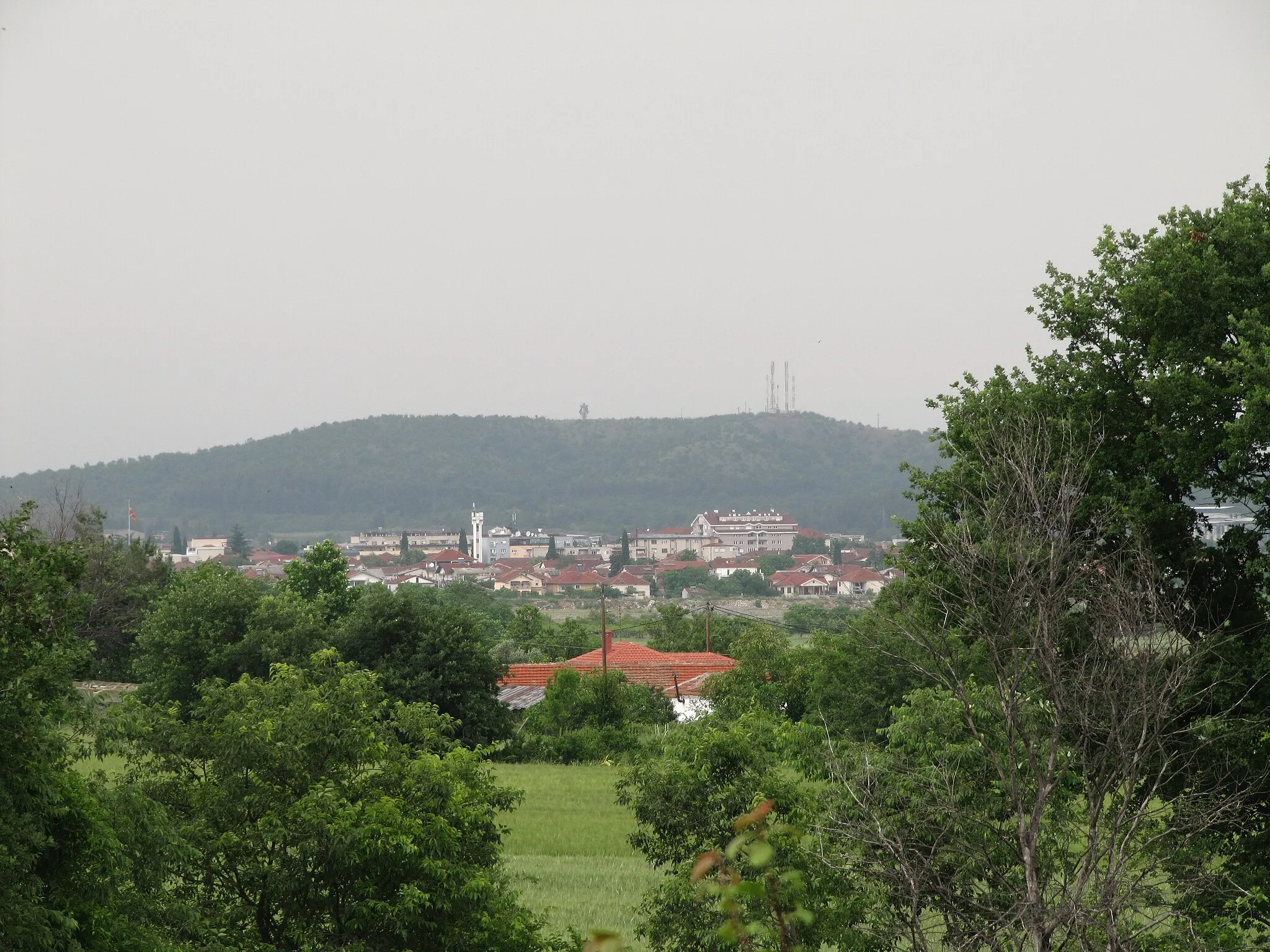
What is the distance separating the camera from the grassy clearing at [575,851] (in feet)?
73.2

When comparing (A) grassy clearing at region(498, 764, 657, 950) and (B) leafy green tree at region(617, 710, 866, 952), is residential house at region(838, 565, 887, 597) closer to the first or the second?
(A) grassy clearing at region(498, 764, 657, 950)

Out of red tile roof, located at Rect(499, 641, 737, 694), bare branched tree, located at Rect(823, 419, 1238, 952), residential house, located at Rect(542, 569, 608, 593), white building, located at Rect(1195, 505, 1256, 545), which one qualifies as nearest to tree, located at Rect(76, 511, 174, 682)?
red tile roof, located at Rect(499, 641, 737, 694)

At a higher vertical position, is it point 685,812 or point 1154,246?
point 1154,246

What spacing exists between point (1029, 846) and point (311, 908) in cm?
762

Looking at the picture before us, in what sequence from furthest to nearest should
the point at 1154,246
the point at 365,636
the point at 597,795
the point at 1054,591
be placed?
the point at 365,636, the point at 597,795, the point at 1154,246, the point at 1054,591

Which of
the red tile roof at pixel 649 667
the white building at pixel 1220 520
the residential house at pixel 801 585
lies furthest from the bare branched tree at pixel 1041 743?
the residential house at pixel 801 585

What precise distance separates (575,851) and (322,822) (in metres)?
17.4

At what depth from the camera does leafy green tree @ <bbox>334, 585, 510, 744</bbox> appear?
3994cm

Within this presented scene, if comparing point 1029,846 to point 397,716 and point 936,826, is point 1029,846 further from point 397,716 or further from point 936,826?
point 397,716

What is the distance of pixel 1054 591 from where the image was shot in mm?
11383

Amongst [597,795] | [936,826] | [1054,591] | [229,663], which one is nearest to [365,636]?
[229,663]

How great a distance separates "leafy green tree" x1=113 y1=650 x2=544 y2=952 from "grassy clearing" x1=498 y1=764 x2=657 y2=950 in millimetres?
1751

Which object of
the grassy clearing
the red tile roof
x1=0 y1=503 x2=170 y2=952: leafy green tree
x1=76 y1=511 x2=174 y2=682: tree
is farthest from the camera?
the red tile roof

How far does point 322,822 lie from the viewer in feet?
42.4
